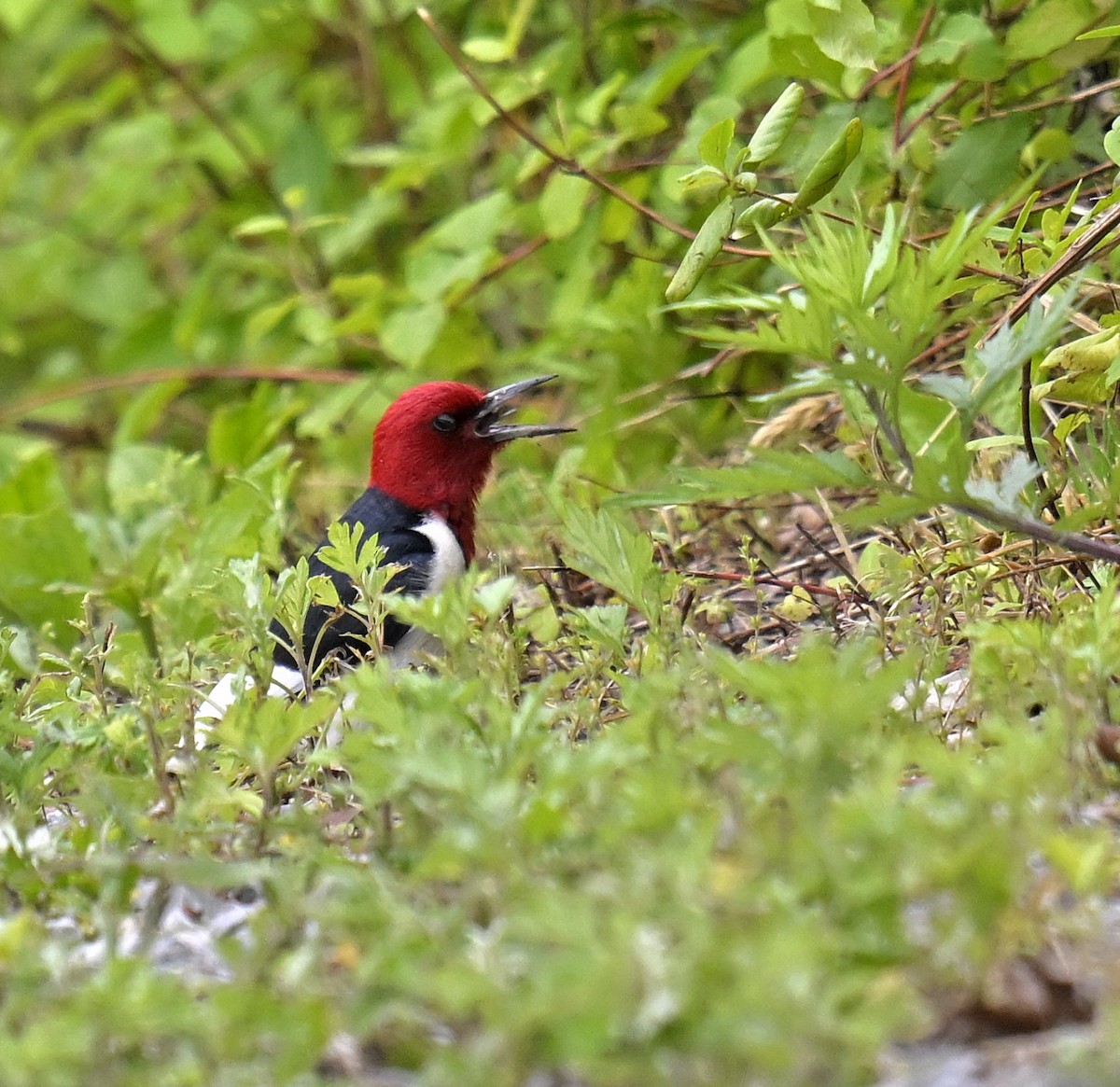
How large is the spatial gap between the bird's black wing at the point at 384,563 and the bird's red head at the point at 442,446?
0.19 ft

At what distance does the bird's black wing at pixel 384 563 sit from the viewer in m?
3.46

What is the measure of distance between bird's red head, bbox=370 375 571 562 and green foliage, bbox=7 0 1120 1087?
17cm

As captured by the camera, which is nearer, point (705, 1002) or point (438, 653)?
point (705, 1002)

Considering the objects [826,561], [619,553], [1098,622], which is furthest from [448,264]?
[1098,622]

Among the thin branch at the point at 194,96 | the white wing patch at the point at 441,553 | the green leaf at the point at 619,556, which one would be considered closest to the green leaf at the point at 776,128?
the green leaf at the point at 619,556

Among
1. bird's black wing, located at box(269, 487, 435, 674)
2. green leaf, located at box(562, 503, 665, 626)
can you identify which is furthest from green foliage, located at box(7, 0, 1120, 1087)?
bird's black wing, located at box(269, 487, 435, 674)

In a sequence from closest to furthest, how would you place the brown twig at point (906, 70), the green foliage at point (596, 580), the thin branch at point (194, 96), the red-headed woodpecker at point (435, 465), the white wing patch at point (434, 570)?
1. the green foliage at point (596, 580)
2. the brown twig at point (906, 70)
3. the white wing patch at point (434, 570)
4. the red-headed woodpecker at point (435, 465)
5. the thin branch at point (194, 96)

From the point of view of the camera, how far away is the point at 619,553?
2.50 meters

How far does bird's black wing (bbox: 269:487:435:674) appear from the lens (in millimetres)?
3465

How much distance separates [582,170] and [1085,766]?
1825 millimetres

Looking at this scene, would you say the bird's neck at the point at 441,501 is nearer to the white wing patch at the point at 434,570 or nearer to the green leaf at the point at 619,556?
the white wing patch at the point at 434,570

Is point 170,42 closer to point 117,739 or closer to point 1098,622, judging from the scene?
point 117,739

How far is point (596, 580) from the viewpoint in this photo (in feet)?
8.95

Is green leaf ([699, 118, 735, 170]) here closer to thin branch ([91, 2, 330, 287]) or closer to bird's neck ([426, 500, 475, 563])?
bird's neck ([426, 500, 475, 563])
